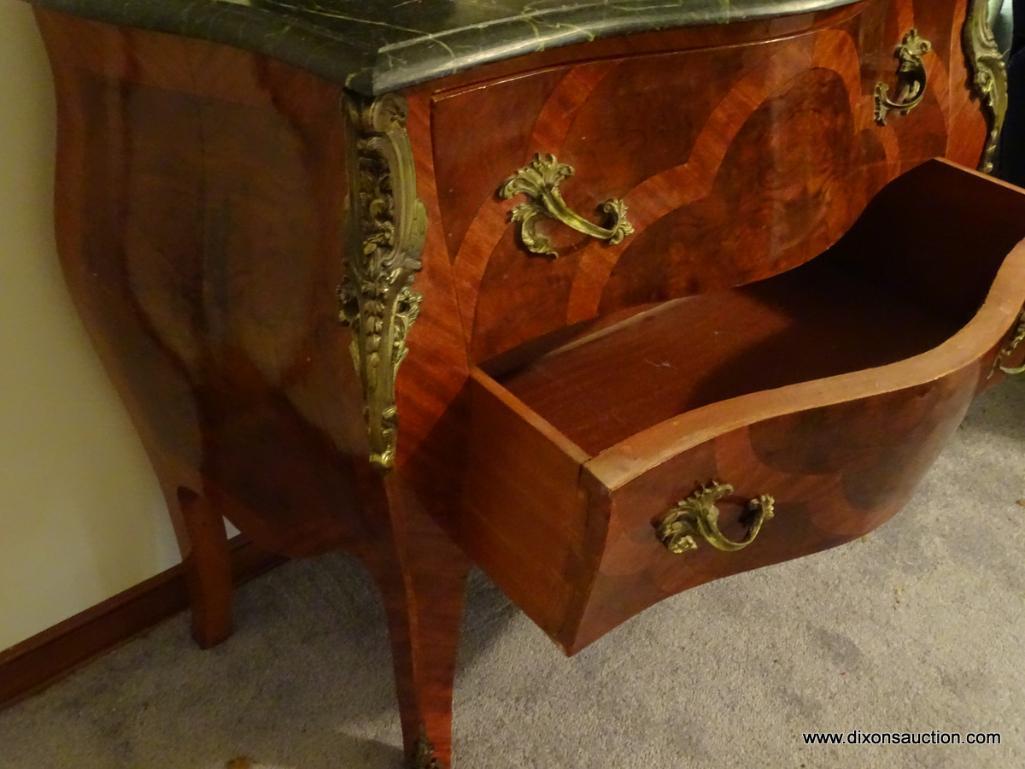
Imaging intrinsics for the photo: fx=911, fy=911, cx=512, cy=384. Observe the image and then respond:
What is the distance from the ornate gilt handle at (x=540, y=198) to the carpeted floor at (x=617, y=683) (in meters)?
0.60

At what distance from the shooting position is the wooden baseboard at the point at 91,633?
99cm

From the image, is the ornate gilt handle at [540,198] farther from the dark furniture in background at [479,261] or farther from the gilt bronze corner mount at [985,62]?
the gilt bronze corner mount at [985,62]

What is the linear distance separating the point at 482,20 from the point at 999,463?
1.20 meters

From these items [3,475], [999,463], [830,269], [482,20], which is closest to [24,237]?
[3,475]

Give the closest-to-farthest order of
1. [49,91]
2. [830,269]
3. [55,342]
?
[49,91], [55,342], [830,269]

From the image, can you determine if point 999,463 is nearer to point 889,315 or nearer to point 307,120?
point 889,315

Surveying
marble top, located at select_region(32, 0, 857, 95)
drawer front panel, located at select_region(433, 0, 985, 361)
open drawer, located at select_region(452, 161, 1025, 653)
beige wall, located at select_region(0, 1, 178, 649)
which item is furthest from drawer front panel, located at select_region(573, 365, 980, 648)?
beige wall, located at select_region(0, 1, 178, 649)

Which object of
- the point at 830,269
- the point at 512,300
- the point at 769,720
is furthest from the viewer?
the point at 830,269

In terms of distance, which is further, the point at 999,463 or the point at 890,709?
the point at 999,463

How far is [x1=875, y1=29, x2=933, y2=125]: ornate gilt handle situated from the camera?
811mm

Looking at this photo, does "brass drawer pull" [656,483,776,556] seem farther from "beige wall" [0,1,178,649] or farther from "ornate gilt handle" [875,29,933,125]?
"beige wall" [0,1,178,649]

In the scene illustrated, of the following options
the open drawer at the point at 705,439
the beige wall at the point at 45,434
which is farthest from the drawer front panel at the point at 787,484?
the beige wall at the point at 45,434

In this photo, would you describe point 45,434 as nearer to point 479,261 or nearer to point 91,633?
point 91,633

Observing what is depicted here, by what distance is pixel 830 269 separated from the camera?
1122 mm
